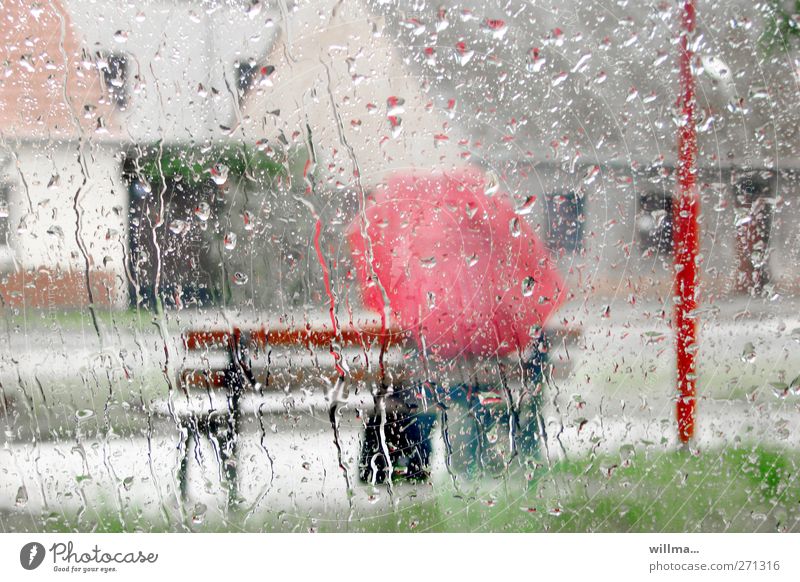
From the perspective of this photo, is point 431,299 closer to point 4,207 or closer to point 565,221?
point 565,221

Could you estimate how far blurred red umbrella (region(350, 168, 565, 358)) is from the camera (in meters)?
0.63

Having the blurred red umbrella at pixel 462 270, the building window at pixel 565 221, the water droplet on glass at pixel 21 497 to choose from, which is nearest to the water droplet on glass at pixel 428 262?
the blurred red umbrella at pixel 462 270

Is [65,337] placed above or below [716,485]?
above

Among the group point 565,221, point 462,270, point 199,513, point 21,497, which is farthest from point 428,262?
point 21,497

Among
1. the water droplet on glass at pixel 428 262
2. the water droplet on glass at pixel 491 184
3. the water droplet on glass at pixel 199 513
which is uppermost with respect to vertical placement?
the water droplet on glass at pixel 491 184

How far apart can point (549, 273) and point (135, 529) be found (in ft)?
1.86

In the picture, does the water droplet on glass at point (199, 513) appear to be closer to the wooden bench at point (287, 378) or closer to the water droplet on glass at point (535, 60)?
the wooden bench at point (287, 378)

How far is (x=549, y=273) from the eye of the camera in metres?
0.63

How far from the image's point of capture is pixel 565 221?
631 mm

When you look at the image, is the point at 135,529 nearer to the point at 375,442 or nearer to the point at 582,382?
the point at 375,442

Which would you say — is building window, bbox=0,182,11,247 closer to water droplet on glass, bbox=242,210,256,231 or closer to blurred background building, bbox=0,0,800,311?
blurred background building, bbox=0,0,800,311

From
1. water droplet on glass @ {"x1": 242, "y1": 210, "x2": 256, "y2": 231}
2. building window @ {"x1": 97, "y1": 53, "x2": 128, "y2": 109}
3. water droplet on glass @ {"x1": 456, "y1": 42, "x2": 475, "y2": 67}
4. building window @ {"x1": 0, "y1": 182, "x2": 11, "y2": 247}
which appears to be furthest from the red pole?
building window @ {"x1": 0, "y1": 182, "x2": 11, "y2": 247}

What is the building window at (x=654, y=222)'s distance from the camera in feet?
2.07
